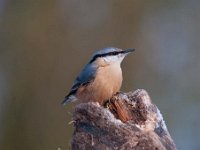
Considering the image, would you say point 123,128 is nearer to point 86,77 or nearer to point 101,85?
point 101,85

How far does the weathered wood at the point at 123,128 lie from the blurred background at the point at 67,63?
19.0 ft

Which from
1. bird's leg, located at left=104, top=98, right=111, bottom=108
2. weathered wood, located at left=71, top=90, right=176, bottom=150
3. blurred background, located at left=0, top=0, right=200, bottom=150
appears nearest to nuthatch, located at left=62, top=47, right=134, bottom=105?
bird's leg, located at left=104, top=98, right=111, bottom=108

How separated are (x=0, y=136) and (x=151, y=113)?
7.14 meters

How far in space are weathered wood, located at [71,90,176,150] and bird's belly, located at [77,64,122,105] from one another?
3.54 ft

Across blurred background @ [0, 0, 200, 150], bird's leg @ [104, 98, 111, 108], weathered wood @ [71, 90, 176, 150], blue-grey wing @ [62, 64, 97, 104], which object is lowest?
weathered wood @ [71, 90, 176, 150]

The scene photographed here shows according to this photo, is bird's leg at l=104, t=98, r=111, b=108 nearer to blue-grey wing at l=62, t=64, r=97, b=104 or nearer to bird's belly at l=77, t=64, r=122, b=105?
bird's belly at l=77, t=64, r=122, b=105

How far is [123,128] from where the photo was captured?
410 cm

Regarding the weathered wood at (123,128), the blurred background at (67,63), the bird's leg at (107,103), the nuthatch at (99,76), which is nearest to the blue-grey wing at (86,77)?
the nuthatch at (99,76)

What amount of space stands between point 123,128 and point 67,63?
659 centimetres

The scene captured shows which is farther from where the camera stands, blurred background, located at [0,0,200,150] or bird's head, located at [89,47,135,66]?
blurred background, located at [0,0,200,150]

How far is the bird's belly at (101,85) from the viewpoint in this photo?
551 cm

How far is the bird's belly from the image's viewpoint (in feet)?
18.1

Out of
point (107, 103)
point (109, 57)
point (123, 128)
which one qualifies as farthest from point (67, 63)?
point (123, 128)

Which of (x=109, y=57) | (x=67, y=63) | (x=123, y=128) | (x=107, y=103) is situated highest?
(x=67, y=63)
